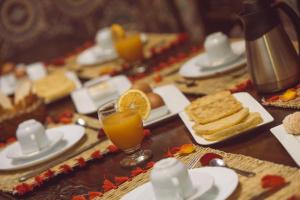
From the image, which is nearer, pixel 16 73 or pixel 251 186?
pixel 251 186

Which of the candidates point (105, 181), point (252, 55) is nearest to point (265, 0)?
point (252, 55)

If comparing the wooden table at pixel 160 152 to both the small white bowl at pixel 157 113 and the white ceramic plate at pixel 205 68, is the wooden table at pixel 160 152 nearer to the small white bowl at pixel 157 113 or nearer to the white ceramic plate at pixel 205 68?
the small white bowl at pixel 157 113

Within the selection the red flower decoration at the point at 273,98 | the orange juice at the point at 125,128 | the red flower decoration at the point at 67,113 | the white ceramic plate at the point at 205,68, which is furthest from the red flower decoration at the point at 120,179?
the red flower decoration at the point at 67,113

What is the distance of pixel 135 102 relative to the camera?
1537 mm

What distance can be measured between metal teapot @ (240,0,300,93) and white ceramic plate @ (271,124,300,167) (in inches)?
12.2

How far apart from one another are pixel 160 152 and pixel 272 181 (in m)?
0.48

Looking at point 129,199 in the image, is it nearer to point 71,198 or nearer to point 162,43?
point 71,198

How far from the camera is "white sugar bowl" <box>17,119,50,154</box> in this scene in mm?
1705

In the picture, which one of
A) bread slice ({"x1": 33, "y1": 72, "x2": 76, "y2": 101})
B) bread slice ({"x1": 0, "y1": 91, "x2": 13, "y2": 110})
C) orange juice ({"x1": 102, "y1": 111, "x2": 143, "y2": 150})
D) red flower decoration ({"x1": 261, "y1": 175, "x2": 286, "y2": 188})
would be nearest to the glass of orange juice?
orange juice ({"x1": 102, "y1": 111, "x2": 143, "y2": 150})

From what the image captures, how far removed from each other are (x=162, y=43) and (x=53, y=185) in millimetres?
1359

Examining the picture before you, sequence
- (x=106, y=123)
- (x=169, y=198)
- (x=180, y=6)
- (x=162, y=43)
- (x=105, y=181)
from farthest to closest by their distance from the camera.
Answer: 1. (x=180, y=6)
2. (x=162, y=43)
3. (x=106, y=123)
4. (x=105, y=181)
5. (x=169, y=198)

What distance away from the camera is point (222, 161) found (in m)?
1.16

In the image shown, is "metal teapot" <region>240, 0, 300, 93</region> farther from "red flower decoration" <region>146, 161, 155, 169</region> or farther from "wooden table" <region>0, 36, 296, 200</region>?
"red flower decoration" <region>146, 161, 155, 169</region>

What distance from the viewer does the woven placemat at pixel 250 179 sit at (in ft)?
3.23
